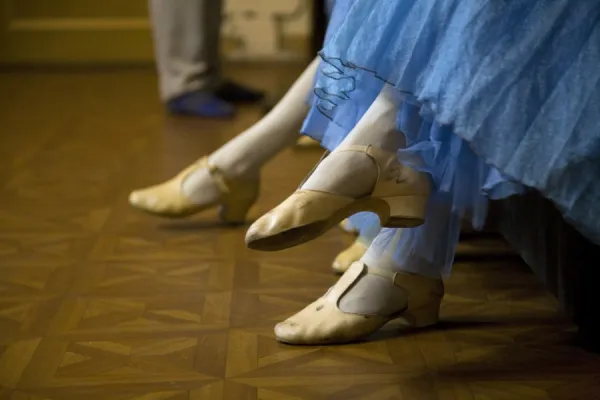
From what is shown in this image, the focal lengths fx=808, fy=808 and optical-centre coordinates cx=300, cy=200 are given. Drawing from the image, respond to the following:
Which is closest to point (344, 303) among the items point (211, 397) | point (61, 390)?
point (211, 397)

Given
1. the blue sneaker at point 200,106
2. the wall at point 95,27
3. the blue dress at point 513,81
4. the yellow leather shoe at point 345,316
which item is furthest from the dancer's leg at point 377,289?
the wall at point 95,27

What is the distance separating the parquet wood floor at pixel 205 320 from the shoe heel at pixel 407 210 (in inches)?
5.9

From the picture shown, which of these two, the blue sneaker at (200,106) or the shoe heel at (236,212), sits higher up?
the shoe heel at (236,212)

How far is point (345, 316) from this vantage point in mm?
828

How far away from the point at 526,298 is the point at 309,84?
383mm

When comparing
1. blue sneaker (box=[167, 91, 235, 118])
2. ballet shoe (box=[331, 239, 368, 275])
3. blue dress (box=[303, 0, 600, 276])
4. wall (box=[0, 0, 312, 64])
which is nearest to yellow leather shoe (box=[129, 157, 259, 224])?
ballet shoe (box=[331, 239, 368, 275])

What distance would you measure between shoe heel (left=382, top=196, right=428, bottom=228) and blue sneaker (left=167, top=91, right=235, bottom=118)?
1504 millimetres

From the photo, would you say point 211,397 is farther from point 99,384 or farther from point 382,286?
point 382,286

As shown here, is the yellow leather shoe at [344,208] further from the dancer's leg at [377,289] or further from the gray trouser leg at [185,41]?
the gray trouser leg at [185,41]

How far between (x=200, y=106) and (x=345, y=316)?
1.48 metres

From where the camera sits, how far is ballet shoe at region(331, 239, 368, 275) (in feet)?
3.45

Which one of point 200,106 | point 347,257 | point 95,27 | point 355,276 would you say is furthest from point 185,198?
point 95,27

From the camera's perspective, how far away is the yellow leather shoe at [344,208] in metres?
0.70

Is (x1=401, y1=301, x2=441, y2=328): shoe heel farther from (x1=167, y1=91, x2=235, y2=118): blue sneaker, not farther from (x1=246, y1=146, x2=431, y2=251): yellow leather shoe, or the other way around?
(x1=167, y1=91, x2=235, y2=118): blue sneaker
